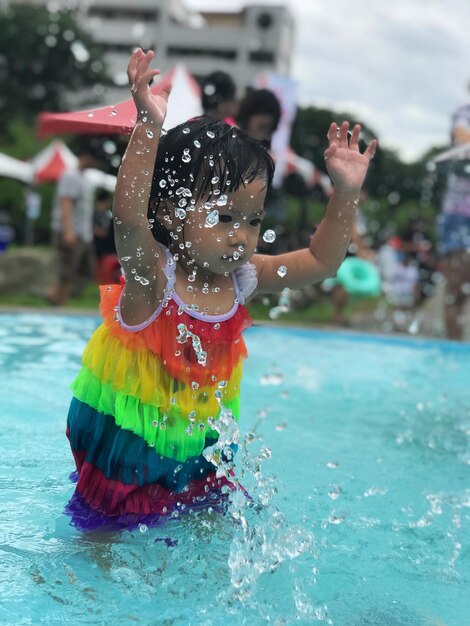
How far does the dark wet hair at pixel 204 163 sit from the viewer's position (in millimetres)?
1906

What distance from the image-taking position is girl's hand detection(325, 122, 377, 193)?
2.11 m

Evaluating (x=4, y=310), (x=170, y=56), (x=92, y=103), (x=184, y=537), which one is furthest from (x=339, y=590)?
(x=170, y=56)

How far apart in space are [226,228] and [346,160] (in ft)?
1.40

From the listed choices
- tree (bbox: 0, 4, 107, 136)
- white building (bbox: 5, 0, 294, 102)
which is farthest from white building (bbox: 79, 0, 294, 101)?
tree (bbox: 0, 4, 107, 136)

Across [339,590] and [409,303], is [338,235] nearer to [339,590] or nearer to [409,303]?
[339,590]

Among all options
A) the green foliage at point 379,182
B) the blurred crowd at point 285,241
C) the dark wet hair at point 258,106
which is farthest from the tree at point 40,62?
the dark wet hair at point 258,106

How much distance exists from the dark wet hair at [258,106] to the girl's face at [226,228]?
2.61m

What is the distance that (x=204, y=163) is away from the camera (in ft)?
6.27

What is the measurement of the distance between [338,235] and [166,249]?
473 mm

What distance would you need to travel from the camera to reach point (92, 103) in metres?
35.5

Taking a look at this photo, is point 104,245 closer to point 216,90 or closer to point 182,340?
point 216,90

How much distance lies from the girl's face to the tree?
3595 centimetres

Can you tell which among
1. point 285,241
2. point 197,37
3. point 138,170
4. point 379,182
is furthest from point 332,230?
point 197,37

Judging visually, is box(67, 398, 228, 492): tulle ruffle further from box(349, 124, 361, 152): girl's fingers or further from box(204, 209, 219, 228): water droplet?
box(349, 124, 361, 152): girl's fingers
